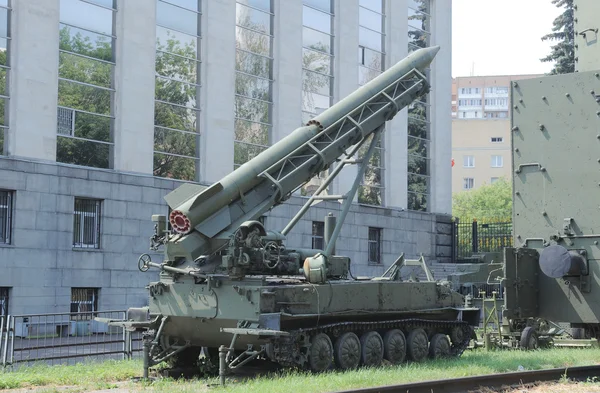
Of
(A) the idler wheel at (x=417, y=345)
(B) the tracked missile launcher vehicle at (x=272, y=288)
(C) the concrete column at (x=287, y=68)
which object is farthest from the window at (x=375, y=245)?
(A) the idler wheel at (x=417, y=345)

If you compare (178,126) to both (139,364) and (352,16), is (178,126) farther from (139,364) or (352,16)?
(139,364)

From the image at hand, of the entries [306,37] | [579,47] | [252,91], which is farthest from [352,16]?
[579,47]

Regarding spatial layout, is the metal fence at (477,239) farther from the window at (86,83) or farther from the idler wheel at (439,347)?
the idler wheel at (439,347)

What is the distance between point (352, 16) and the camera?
35844mm

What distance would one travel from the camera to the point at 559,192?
15.6 meters

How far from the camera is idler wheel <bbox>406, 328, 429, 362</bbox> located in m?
15.7

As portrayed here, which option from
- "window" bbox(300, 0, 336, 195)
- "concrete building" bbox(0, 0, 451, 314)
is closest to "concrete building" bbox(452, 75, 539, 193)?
"concrete building" bbox(0, 0, 451, 314)

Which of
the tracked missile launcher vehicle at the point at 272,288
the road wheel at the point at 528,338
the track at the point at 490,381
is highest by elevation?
A: the tracked missile launcher vehicle at the point at 272,288

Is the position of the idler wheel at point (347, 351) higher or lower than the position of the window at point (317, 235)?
lower

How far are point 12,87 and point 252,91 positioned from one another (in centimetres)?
948

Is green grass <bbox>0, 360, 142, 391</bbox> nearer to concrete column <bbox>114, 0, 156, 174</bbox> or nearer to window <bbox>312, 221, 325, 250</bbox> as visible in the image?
concrete column <bbox>114, 0, 156, 174</bbox>

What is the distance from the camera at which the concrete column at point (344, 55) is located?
35.1 m

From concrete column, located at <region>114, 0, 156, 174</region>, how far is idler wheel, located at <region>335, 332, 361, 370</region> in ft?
46.2

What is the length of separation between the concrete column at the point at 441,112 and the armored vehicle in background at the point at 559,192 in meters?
24.2
